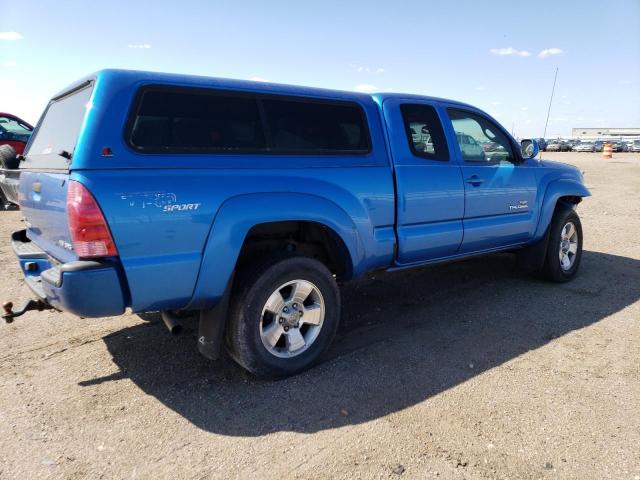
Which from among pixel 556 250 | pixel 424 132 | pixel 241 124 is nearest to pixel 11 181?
pixel 241 124

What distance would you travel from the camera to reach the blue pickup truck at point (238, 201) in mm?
2621

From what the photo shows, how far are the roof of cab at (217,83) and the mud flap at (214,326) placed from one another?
1.26 metres

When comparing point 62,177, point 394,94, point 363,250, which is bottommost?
point 363,250

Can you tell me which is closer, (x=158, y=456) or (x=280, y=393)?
(x=158, y=456)

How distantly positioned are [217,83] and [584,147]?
5961cm

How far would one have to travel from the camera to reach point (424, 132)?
168 inches

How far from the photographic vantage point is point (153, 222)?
2658 mm

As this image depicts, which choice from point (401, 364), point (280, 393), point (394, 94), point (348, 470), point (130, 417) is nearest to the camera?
point (348, 470)

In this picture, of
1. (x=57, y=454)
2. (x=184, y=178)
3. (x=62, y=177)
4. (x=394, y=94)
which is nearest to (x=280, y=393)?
(x=57, y=454)

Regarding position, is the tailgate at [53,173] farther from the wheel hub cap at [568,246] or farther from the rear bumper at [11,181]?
the wheel hub cap at [568,246]

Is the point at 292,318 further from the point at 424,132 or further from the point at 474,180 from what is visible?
the point at 474,180

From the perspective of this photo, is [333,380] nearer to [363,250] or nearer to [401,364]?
[401,364]

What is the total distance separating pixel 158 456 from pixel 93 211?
133 centimetres

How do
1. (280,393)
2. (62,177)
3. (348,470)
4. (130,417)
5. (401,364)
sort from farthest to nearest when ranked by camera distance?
1. (401,364)
2. (280,393)
3. (130,417)
4. (62,177)
5. (348,470)
